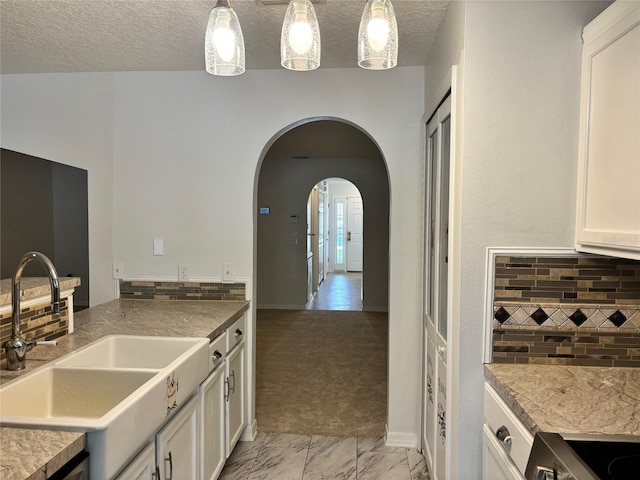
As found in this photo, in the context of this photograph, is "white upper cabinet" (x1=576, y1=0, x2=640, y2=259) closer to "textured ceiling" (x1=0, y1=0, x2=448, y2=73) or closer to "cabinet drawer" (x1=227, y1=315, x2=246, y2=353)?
"textured ceiling" (x1=0, y1=0, x2=448, y2=73)

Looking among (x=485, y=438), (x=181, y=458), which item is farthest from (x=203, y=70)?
(x=485, y=438)

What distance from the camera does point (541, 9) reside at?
1645 mm

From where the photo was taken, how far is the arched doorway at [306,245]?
4.70 meters

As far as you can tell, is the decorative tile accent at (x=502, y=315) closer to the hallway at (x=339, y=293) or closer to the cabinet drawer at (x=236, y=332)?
the cabinet drawer at (x=236, y=332)

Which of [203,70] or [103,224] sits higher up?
[203,70]

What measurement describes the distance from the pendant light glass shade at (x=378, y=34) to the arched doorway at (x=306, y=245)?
10.9 ft

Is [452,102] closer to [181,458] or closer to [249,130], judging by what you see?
[249,130]

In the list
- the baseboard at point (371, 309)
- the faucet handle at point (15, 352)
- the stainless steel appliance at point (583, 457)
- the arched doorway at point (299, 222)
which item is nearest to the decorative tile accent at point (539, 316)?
the stainless steel appliance at point (583, 457)

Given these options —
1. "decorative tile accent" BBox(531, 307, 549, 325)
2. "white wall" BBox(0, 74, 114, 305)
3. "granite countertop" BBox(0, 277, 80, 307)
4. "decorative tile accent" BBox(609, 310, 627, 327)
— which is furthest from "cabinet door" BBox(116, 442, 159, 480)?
Result: "decorative tile accent" BBox(609, 310, 627, 327)

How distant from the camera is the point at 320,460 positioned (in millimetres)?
2605

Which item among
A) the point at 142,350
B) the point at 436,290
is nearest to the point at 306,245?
the point at 436,290

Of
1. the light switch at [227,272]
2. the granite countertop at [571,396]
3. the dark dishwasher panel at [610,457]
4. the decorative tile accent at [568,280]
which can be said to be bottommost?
the dark dishwasher panel at [610,457]

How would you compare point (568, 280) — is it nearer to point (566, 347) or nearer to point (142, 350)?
point (566, 347)

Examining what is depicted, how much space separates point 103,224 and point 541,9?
8.62ft
